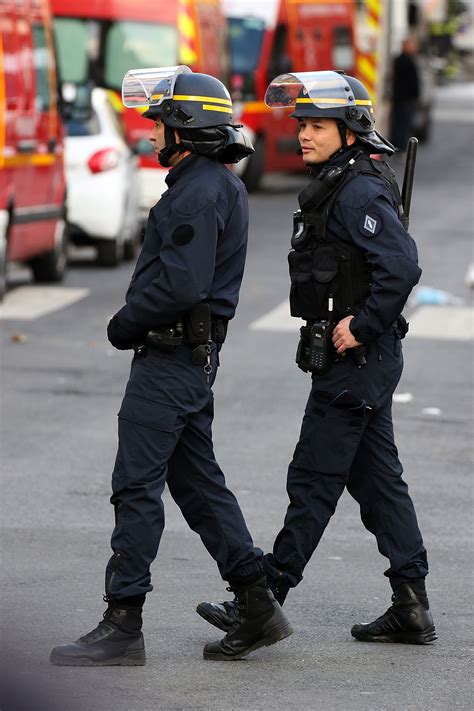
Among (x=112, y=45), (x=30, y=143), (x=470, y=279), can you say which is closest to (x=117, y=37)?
(x=112, y=45)

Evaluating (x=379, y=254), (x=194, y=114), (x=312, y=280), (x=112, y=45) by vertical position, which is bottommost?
(x=112, y=45)

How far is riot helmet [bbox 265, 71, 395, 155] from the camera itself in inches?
222

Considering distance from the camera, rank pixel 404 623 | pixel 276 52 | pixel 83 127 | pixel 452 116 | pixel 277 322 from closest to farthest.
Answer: pixel 404 623 → pixel 277 322 → pixel 83 127 → pixel 276 52 → pixel 452 116

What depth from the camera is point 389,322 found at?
5.57m

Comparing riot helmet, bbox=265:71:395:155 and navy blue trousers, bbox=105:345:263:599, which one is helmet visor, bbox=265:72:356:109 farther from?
navy blue trousers, bbox=105:345:263:599

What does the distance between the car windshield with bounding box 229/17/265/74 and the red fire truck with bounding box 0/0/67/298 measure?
9.66 metres

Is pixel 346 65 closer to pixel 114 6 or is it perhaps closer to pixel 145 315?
pixel 114 6

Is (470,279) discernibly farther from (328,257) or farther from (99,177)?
Answer: (328,257)

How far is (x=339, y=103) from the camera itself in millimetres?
5648

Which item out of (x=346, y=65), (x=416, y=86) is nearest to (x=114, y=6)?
(x=346, y=65)

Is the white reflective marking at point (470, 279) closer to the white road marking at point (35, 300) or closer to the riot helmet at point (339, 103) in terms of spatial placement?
the white road marking at point (35, 300)

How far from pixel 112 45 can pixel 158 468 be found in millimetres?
16850

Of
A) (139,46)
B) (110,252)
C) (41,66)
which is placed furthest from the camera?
(139,46)

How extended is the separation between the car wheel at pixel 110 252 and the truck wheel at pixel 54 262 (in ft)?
3.57
